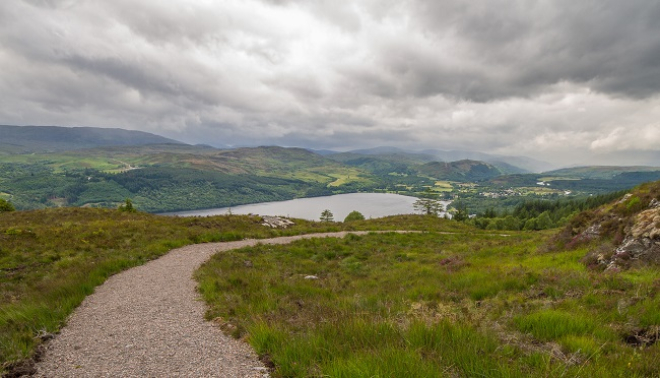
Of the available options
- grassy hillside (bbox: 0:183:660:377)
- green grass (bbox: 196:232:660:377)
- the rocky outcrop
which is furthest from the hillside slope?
green grass (bbox: 196:232:660:377)

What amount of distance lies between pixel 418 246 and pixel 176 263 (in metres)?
20.7

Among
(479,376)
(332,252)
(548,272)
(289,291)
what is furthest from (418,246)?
(479,376)

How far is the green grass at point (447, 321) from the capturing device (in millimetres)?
4711

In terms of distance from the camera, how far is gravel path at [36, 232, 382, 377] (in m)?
6.35

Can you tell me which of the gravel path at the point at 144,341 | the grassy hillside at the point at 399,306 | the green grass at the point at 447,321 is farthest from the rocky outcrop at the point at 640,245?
the gravel path at the point at 144,341

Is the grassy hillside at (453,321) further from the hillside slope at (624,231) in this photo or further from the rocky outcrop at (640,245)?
the rocky outcrop at (640,245)

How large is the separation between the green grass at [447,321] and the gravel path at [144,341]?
1.77 ft

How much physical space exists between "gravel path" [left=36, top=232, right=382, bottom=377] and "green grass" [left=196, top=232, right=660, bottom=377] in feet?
1.77

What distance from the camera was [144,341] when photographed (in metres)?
7.70

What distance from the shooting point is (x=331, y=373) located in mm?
4715

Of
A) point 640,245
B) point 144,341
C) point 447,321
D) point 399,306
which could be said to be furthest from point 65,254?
point 640,245

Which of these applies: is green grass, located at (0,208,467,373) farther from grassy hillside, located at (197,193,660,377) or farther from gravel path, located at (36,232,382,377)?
grassy hillside, located at (197,193,660,377)

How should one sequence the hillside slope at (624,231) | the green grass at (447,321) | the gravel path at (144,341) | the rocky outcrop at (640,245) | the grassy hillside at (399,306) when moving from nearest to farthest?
the green grass at (447,321) < the grassy hillside at (399,306) < the gravel path at (144,341) < the rocky outcrop at (640,245) < the hillside slope at (624,231)

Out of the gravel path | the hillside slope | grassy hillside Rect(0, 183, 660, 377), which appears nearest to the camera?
grassy hillside Rect(0, 183, 660, 377)
